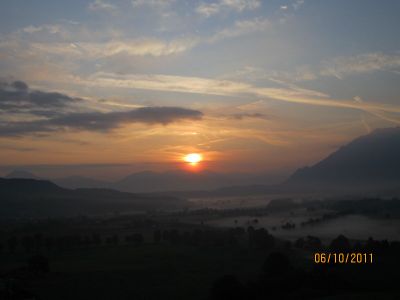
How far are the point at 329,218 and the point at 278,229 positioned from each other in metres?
17.9

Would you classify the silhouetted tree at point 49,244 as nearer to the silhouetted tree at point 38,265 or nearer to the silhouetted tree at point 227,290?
the silhouetted tree at point 38,265

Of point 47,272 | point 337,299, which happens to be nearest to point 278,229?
point 47,272

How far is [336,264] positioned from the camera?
4397 centimetres

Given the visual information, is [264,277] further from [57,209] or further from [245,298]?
[57,209]

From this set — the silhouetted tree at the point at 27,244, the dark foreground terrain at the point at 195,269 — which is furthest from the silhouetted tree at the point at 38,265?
the silhouetted tree at the point at 27,244

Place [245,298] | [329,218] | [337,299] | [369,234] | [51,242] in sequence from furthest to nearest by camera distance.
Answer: [329,218] < [51,242] < [369,234] < [245,298] < [337,299]

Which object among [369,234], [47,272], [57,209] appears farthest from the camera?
[57,209]
